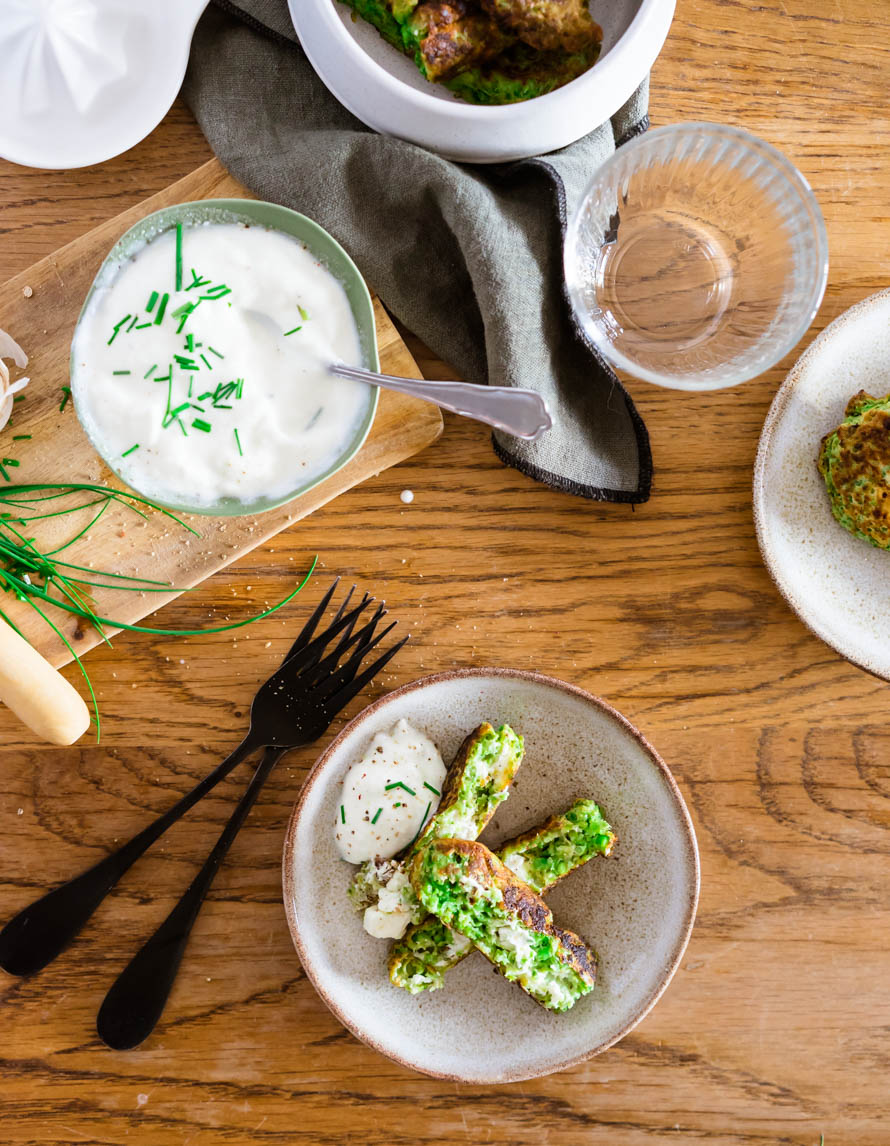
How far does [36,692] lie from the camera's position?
1.12 m

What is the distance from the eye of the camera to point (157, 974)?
1258mm

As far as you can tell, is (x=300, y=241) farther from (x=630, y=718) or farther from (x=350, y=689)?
(x=630, y=718)

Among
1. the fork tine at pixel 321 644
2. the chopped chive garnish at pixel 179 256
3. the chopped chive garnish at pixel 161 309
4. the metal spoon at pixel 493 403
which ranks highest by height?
the chopped chive garnish at pixel 179 256

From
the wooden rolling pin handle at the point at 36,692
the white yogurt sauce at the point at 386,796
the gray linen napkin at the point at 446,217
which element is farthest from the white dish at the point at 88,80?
the white yogurt sauce at the point at 386,796

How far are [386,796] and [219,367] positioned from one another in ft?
1.89

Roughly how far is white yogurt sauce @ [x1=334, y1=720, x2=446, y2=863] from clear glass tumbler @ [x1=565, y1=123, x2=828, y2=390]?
1.88 ft

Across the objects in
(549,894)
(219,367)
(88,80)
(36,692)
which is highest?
(88,80)

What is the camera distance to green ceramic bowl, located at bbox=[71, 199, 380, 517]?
3.59ft

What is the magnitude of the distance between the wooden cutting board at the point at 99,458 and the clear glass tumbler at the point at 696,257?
0.28 m

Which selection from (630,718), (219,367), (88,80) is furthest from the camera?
(630,718)

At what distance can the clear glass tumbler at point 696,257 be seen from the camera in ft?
3.91

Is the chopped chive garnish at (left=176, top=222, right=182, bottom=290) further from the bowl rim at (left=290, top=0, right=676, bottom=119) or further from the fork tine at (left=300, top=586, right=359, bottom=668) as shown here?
the fork tine at (left=300, top=586, right=359, bottom=668)

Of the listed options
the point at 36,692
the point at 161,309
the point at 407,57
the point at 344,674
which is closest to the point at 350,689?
the point at 344,674

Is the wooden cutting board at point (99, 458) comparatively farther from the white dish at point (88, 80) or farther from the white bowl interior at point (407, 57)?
the white bowl interior at point (407, 57)
